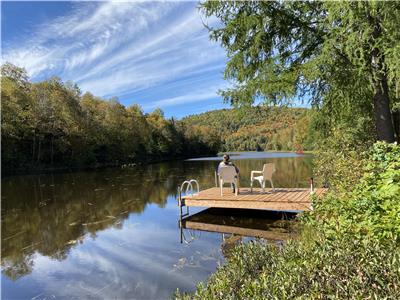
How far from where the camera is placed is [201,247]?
8.11 m

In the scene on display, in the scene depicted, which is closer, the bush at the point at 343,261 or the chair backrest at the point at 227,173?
the bush at the point at 343,261

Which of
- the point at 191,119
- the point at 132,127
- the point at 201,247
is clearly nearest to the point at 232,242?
the point at 201,247

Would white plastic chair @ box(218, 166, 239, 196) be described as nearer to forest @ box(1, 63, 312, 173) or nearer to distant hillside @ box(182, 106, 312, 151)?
forest @ box(1, 63, 312, 173)

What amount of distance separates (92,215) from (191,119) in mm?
176453

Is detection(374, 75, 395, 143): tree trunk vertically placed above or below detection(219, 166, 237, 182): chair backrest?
above

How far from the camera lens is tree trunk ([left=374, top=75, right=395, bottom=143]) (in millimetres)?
8562

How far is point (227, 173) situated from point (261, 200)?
1.70 meters

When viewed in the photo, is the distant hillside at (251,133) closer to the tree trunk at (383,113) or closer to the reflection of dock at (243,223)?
the reflection of dock at (243,223)

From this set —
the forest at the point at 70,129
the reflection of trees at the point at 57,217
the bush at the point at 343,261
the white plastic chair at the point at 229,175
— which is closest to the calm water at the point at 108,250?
the reflection of trees at the point at 57,217

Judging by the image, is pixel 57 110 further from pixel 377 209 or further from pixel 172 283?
pixel 377 209

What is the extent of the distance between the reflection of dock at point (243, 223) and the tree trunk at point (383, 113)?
3341mm

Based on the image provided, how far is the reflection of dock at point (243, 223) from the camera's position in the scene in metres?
8.86

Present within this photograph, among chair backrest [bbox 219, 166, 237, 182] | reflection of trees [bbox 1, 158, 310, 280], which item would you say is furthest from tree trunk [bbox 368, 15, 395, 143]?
reflection of trees [bbox 1, 158, 310, 280]

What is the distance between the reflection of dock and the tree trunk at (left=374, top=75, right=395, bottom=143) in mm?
3341
